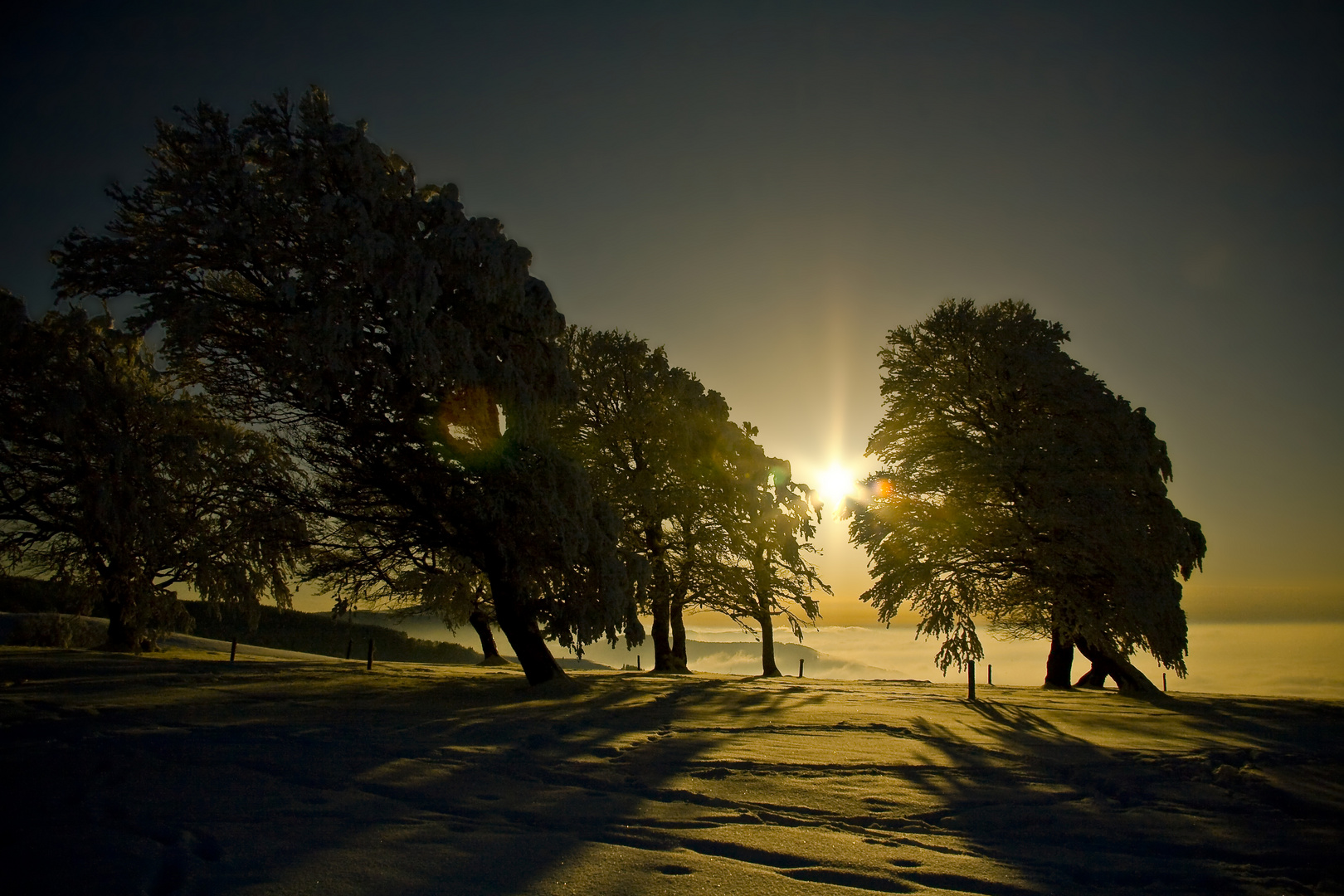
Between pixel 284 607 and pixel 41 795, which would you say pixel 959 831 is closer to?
pixel 41 795

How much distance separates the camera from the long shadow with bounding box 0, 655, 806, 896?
3.69 metres

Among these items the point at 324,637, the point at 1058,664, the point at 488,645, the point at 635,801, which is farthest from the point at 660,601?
the point at 324,637

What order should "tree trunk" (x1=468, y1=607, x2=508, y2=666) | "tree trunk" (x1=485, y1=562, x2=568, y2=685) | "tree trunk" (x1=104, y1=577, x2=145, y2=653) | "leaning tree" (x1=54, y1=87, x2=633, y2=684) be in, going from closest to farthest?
"leaning tree" (x1=54, y1=87, x2=633, y2=684)
"tree trunk" (x1=485, y1=562, x2=568, y2=685)
"tree trunk" (x1=104, y1=577, x2=145, y2=653)
"tree trunk" (x1=468, y1=607, x2=508, y2=666)

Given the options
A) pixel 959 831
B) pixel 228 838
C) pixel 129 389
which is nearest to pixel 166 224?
pixel 129 389

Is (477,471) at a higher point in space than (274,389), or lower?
lower

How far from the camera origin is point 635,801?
551cm

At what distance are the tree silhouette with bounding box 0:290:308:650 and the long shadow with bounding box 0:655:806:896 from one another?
17.2 feet

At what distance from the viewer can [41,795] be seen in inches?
191

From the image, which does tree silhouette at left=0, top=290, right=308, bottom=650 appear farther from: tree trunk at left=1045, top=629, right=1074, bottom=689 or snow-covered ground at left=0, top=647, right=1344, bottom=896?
tree trunk at left=1045, top=629, right=1074, bottom=689

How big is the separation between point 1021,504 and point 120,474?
22.1 meters

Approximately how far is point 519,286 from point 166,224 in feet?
20.6

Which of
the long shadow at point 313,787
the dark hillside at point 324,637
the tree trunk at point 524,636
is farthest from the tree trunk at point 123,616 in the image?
the dark hillside at point 324,637

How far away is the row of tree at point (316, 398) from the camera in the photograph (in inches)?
484

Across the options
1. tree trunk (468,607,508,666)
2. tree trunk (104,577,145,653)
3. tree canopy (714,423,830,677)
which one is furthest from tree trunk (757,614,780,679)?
tree trunk (104,577,145,653)
